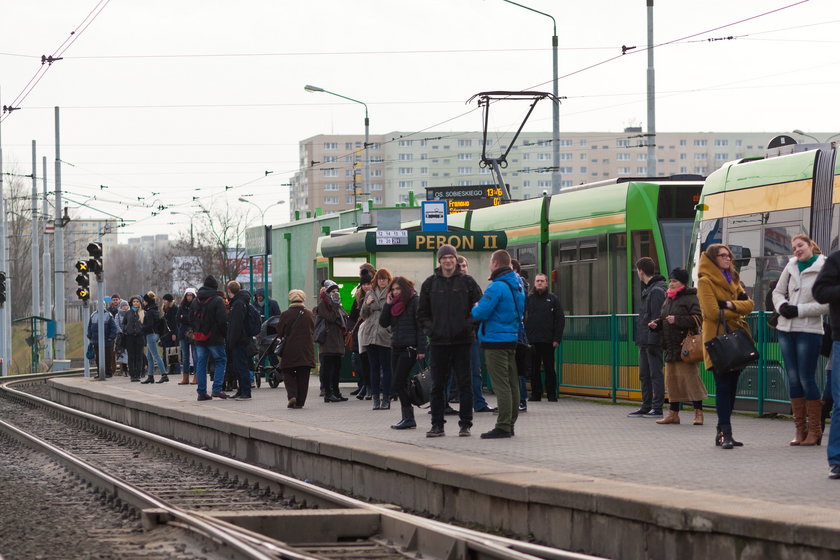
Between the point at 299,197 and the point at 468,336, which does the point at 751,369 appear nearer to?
the point at 468,336

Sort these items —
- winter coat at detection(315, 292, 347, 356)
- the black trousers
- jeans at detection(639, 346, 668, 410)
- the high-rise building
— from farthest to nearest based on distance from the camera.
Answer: the high-rise building < winter coat at detection(315, 292, 347, 356) < the black trousers < jeans at detection(639, 346, 668, 410)

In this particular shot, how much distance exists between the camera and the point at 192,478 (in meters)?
12.8

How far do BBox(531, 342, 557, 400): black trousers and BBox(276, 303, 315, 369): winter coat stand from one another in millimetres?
2823

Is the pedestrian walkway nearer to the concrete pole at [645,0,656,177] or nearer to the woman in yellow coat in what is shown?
the woman in yellow coat

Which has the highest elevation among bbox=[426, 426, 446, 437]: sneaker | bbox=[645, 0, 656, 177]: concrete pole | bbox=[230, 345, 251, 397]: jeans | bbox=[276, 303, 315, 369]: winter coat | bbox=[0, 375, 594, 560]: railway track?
A: bbox=[645, 0, 656, 177]: concrete pole

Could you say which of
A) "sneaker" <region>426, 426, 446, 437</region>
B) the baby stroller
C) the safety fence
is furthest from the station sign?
"sneaker" <region>426, 426, 446, 437</region>

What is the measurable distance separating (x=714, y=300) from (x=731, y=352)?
0.51 metres

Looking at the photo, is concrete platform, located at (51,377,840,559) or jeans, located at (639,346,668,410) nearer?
concrete platform, located at (51,377,840,559)

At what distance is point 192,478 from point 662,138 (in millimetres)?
179934

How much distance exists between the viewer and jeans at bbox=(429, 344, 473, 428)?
1295 cm

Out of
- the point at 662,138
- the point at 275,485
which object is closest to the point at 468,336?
the point at 275,485

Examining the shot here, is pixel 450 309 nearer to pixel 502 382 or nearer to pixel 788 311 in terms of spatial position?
pixel 502 382

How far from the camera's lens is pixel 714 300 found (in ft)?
37.2

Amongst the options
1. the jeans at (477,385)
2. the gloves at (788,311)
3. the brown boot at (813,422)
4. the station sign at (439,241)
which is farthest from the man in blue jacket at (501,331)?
the station sign at (439,241)
